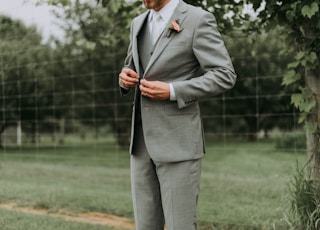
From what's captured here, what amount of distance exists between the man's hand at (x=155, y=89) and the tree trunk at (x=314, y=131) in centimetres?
220

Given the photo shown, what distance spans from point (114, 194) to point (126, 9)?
2901mm

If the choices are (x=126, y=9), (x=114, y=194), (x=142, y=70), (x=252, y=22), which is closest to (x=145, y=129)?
(x=142, y=70)

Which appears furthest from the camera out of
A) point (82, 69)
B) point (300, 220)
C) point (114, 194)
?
point (82, 69)

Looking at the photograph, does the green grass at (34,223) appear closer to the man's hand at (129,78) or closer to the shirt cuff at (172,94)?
the man's hand at (129,78)

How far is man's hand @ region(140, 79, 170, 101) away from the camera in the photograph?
6.87ft

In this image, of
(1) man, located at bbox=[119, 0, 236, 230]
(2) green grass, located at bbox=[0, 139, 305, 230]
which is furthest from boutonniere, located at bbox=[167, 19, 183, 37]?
(2) green grass, located at bbox=[0, 139, 305, 230]

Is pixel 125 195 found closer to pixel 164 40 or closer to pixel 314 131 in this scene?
pixel 314 131

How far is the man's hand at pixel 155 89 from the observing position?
2.09 meters

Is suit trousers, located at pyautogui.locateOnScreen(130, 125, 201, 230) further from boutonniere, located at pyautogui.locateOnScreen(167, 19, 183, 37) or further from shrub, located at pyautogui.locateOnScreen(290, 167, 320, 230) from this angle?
shrub, located at pyautogui.locateOnScreen(290, 167, 320, 230)

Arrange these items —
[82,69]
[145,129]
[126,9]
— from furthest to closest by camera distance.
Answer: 1. [82,69]
2. [126,9]
3. [145,129]

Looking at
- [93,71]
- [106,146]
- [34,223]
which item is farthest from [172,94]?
[93,71]

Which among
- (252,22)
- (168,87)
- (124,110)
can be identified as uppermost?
(252,22)

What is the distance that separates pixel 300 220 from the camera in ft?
12.6

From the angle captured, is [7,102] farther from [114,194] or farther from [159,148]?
[159,148]
